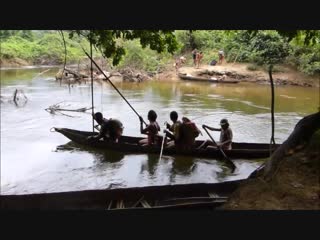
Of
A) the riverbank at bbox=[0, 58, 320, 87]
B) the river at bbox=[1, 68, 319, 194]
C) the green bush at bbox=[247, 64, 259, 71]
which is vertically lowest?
the river at bbox=[1, 68, 319, 194]

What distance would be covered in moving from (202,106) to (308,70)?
30.8 ft

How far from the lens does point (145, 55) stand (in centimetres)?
2933

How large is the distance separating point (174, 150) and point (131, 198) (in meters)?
3.44

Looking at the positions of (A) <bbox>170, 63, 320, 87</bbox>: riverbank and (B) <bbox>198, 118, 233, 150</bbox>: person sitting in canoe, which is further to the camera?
(A) <bbox>170, 63, 320, 87</bbox>: riverbank

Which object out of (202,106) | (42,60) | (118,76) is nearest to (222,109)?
(202,106)

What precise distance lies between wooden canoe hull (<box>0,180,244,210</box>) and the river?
188 cm

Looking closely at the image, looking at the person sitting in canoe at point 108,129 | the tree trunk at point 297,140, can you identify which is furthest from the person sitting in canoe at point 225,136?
the tree trunk at point 297,140

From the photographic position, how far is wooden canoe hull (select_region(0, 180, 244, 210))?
6160 mm

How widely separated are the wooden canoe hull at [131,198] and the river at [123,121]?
6.18ft

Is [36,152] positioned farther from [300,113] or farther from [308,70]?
[308,70]

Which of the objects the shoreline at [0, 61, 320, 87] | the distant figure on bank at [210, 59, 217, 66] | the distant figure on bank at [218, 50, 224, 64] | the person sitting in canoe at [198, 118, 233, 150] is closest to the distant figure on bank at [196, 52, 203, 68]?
the shoreline at [0, 61, 320, 87]

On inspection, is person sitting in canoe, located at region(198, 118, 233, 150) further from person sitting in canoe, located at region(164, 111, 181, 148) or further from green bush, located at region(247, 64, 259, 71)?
green bush, located at region(247, 64, 259, 71)

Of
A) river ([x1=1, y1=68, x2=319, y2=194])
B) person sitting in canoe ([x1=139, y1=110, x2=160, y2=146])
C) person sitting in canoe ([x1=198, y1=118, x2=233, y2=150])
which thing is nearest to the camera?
river ([x1=1, y1=68, x2=319, y2=194])

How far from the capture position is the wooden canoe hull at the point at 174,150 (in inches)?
370
